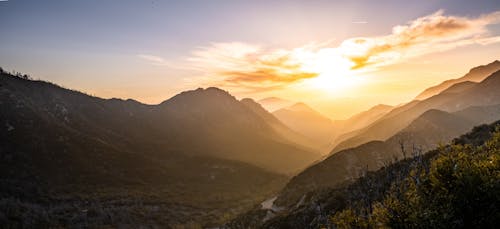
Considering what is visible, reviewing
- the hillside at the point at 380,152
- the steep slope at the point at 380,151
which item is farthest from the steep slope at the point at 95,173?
the hillside at the point at 380,152

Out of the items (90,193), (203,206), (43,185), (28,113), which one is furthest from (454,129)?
(28,113)

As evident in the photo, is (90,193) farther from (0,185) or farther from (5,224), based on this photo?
(5,224)

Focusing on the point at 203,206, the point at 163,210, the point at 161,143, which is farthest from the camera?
the point at 161,143

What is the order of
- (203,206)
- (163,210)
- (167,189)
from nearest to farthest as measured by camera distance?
(163,210)
(203,206)
(167,189)

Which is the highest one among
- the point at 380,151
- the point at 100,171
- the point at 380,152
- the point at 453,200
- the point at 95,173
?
the point at 453,200

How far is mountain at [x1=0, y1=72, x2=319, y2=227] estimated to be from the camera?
8150 cm

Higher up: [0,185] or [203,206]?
[0,185]

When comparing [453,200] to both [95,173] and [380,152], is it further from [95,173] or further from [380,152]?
[95,173]

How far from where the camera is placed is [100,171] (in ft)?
→ 364

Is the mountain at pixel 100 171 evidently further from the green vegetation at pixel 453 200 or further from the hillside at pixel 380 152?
the green vegetation at pixel 453 200

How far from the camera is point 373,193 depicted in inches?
1706

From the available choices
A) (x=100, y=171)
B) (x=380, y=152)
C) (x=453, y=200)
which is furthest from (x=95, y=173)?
(x=453, y=200)

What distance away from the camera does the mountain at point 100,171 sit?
81500 millimetres

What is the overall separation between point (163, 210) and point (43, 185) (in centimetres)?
3801
